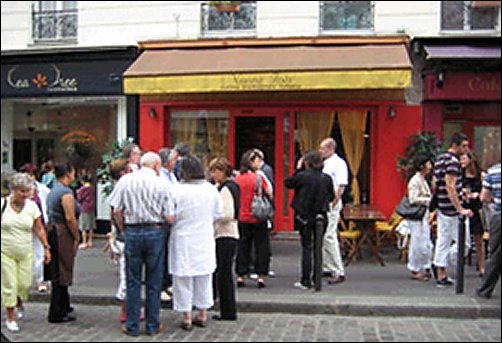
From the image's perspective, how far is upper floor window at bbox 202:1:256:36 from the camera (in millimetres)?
12836

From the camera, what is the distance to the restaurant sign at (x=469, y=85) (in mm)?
11898

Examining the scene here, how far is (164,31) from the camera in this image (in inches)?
520

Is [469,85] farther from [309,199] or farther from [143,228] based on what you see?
[143,228]

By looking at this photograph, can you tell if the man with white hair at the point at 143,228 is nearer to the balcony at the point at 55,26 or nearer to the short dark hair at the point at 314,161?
the short dark hair at the point at 314,161

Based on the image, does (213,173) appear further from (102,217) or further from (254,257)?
(102,217)

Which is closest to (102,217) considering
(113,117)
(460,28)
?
(113,117)

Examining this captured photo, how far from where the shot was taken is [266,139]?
12984 mm

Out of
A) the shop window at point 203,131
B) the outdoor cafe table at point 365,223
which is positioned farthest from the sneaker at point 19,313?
the shop window at point 203,131

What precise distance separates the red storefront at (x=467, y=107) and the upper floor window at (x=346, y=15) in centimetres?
166

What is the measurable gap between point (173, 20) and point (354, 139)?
443cm

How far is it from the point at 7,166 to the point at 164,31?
502 centimetres

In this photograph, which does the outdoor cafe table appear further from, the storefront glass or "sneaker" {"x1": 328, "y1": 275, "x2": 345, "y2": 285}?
the storefront glass

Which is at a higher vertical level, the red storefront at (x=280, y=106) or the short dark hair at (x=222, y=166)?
the red storefront at (x=280, y=106)

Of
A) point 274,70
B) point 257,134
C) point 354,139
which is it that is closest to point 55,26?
point 257,134
